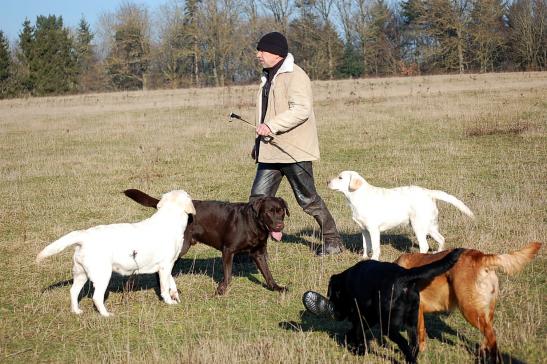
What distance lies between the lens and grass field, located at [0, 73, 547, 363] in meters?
5.38

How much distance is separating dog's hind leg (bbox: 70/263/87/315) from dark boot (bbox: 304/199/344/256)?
3116mm

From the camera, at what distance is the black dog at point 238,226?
6695mm

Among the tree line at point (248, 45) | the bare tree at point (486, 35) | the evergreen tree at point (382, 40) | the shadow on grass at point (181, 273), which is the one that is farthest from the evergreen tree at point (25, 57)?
the shadow on grass at point (181, 273)

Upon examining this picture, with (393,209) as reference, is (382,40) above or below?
above

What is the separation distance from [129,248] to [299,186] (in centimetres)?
271

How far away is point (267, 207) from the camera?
6.67 meters

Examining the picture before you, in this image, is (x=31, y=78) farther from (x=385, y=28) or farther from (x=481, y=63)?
(x=481, y=63)

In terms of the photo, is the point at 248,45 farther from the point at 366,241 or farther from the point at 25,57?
the point at 366,241

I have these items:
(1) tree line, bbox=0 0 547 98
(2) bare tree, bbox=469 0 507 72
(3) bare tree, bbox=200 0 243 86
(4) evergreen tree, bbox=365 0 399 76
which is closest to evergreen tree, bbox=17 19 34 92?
(1) tree line, bbox=0 0 547 98

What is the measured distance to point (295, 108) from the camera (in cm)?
754

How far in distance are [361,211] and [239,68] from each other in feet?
205

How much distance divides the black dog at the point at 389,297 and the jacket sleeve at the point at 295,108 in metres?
2.90

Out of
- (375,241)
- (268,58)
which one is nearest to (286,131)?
(268,58)

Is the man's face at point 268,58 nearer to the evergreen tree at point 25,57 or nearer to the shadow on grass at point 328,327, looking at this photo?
the shadow on grass at point 328,327
